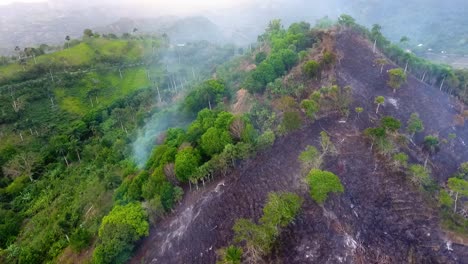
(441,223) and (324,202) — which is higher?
(324,202)

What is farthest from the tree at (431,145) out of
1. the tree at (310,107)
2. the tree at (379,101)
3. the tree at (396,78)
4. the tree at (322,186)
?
the tree at (322,186)

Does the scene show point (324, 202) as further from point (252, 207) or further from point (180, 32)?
point (180, 32)

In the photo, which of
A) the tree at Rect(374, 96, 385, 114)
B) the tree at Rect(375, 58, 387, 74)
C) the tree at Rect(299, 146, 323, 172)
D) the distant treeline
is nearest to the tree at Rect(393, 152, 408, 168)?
the tree at Rect(299, 146, 323, 172)

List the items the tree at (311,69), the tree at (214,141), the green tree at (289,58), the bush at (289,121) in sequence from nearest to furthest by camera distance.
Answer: the tree at (214,141), the bush at (289,121), the tree at (311,69), the green tree at (289,58)

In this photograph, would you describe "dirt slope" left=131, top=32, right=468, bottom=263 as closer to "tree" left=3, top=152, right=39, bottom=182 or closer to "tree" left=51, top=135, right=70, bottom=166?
"tree" left=3, top=152, right=39, bottom=182

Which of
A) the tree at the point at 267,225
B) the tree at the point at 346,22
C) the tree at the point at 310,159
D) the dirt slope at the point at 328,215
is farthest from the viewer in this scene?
the tree at the point at 346,22

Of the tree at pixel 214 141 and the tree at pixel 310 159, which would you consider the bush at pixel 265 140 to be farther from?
the tree at pixel 310 159

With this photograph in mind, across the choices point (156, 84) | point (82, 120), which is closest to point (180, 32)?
point (156, 84)
